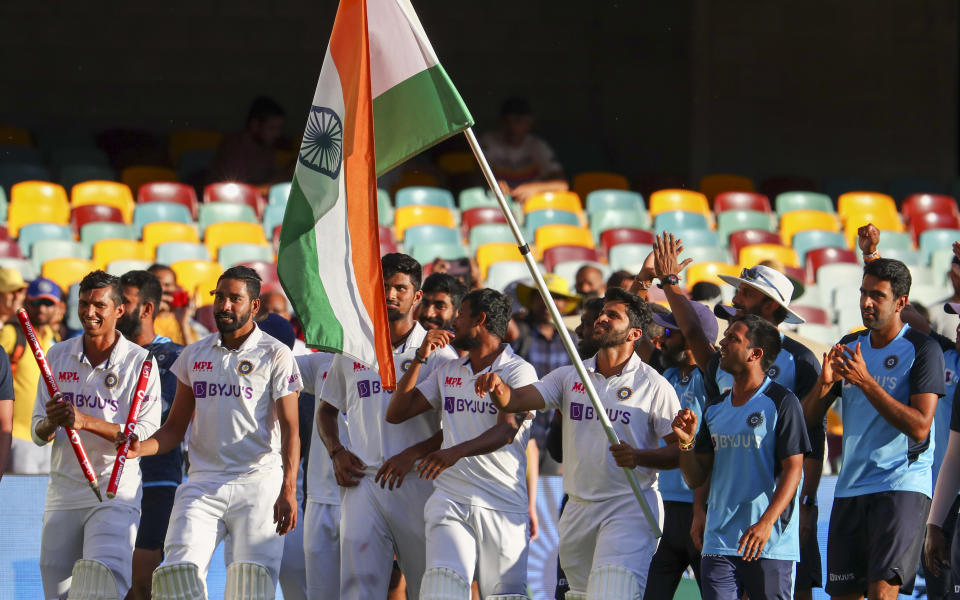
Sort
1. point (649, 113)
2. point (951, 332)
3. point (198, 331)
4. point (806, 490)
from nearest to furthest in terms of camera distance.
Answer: point (806, 490)
point (951, 332)
point (198, 331)
point (649, 113)

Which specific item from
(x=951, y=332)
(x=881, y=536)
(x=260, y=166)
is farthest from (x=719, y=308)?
(x=260, y=166)

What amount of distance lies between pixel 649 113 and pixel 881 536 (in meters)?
12.6

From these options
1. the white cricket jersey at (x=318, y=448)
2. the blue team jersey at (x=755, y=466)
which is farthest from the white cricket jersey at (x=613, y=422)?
the white cricket jersey at (x=318, y=448)

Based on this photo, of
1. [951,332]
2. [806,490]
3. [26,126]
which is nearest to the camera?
[806,490]

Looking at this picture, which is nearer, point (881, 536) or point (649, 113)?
point (881, 536)

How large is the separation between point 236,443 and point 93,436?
0.86m

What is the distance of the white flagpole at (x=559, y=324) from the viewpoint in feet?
21.2

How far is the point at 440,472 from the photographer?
285 inches

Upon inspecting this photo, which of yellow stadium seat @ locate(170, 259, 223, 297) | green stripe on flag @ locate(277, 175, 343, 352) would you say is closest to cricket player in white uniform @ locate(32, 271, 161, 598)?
green stripe on flag @ locate(277, 175, 343, 352)

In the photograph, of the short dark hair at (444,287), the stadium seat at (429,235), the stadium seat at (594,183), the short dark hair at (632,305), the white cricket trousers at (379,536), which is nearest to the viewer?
the short dark hair at (632,305)

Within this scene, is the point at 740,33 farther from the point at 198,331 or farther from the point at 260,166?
the point at 198,331

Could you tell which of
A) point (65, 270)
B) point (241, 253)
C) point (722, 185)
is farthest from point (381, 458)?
point (722, 185)

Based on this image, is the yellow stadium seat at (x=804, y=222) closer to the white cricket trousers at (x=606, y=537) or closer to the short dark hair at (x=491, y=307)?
the short dark hair at (x=491, y=307)

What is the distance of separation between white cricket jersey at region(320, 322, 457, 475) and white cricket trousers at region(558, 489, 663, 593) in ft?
3.05
